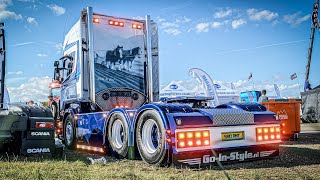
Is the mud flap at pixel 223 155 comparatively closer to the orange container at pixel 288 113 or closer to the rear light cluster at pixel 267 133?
the rear light cluster at pixel 267 133

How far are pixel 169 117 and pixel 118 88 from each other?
4077 mm

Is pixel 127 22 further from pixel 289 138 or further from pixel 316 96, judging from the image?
pixel 316 96

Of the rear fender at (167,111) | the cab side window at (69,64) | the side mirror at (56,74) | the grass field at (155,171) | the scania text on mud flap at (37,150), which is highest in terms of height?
the cab side window at (69,64)

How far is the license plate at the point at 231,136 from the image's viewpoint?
18.2ft

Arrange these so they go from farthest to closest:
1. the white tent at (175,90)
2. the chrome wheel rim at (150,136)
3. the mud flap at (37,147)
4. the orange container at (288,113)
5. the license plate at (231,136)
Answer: the white tent at (175,90)
the orange container at (288,113)
the mud flap at (37,147)
the chrome wheel rim at (150,136)
the license plate at (231,136)

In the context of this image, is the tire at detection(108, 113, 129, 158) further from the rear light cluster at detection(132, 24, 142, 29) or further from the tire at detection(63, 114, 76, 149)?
the rear light cluster at detection(132, 24, 142, 29)

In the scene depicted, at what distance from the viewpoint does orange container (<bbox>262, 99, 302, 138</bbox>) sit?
35.2 feet

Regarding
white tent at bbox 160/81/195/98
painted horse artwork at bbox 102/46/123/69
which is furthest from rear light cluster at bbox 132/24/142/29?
white tent at bbox 160/81/195/98

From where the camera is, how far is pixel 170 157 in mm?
5188

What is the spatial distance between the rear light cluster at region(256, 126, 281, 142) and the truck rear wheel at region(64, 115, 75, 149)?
5.20 metres

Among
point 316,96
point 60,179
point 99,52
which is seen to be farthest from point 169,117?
point 316,96

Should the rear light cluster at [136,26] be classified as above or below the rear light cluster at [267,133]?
above

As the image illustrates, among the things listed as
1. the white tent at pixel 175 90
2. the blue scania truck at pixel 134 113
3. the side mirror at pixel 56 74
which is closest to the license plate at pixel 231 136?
the blue scania truck at pixel 134 113

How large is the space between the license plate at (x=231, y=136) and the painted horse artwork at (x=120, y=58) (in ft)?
14.5
